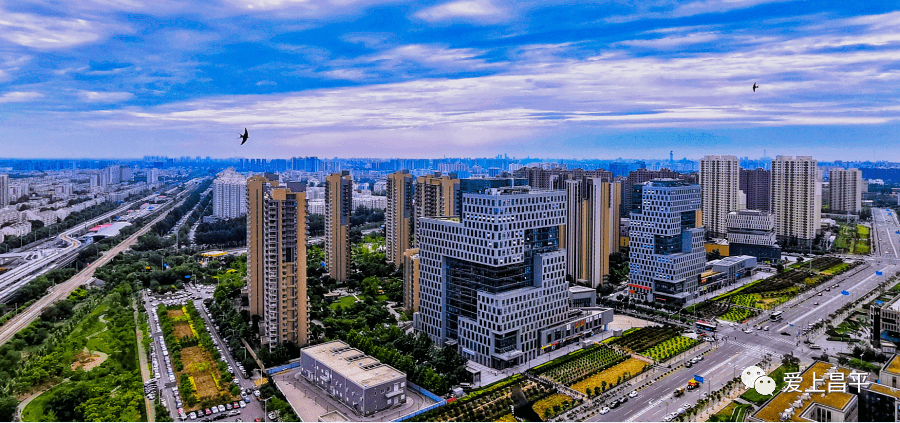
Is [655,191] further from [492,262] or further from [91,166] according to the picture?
[91,166]

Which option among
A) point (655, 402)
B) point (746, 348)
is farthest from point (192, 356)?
point (746, 348)

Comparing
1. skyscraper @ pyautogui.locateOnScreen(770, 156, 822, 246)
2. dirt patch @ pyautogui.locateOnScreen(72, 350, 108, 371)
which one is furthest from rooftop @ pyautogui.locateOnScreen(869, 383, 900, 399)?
skyscraper @ pyautogui.locateOnScreen(770, 156, 822, 246)

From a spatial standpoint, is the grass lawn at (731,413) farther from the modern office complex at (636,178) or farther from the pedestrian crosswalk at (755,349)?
the modern office complex at (636,178)

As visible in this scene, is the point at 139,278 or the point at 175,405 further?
the point at 139,278

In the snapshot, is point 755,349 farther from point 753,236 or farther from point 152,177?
point 152,177

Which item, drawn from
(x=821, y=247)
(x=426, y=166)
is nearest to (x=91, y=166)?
(x=426, y=166)

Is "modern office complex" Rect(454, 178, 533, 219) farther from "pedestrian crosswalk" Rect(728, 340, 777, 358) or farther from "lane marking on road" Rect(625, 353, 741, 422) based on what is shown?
"pedestrian crosswalk" Rect(728, 340, 777, 358)
